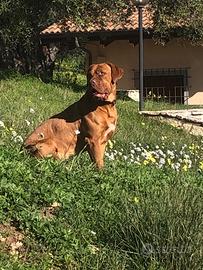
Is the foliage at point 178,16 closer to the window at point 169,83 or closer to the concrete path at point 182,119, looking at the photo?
the window at point 169,83

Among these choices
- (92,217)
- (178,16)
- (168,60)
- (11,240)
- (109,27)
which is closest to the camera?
(11,240)

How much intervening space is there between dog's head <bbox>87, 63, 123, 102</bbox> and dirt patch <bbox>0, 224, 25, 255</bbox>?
2.21 meters

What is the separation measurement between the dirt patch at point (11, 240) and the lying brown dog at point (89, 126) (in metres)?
1.82

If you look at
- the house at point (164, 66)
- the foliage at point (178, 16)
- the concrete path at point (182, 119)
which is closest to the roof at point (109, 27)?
the house at point (164, 66)

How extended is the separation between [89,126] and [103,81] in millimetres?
491

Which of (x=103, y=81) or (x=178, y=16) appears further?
(x=178, y=16)

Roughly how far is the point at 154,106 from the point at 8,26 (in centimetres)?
515

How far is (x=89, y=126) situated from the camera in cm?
689

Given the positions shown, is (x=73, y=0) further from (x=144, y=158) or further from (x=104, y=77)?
(x=104, y=77)

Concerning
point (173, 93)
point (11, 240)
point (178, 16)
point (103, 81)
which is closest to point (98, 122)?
point (103, 81)

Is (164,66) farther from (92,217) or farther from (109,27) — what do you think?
(92,217)

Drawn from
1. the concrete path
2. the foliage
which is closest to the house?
the foliage

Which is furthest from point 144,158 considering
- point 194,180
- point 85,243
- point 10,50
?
point 10,50

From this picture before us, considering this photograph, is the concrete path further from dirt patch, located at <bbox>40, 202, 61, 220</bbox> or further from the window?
dirt patch, located at <bbox>40, 202, 61, 220</bbox>
